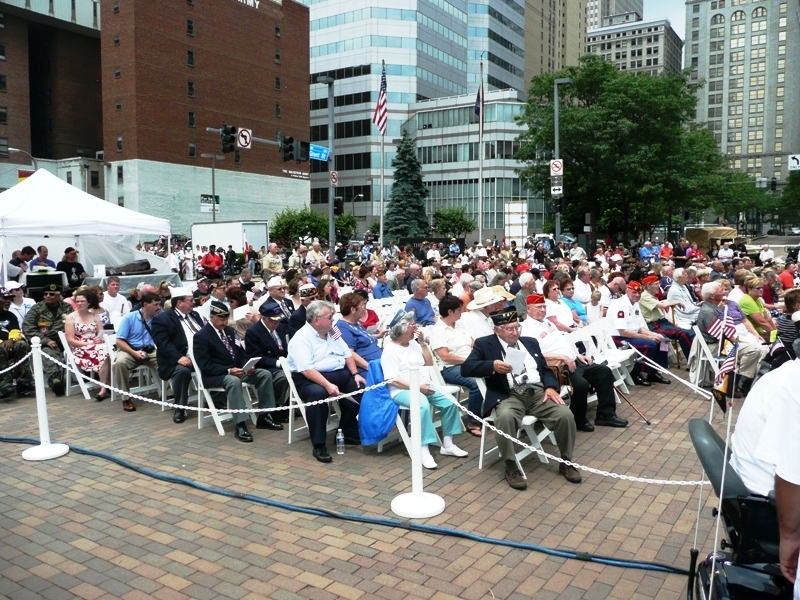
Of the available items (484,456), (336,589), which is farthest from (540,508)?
(336,589)

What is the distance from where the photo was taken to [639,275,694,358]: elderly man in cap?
10836mm

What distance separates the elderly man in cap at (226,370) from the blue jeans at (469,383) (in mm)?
1992

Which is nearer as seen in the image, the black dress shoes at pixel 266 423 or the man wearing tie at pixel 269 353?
the black dress shoes at pixel 266 423

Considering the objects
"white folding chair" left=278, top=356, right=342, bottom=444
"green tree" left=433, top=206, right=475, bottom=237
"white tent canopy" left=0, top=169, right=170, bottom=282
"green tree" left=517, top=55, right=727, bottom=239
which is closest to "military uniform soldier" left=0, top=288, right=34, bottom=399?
"white folding chair" left=278, top=356, right=342, bottom=444

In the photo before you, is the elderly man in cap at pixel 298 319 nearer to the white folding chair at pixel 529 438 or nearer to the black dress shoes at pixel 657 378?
the white folding chair at pixel 529 438

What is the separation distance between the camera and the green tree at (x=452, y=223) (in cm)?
7000

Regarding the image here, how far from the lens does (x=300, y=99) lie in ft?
232

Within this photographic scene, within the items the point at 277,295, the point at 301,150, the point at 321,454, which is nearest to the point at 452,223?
the point at 301,150

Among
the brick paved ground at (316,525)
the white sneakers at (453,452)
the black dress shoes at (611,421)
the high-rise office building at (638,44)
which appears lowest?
the brick paved ground at (316,525)

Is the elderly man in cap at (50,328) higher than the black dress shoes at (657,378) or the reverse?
higher

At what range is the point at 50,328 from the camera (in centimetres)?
981

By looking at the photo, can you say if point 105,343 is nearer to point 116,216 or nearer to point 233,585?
point 233,585

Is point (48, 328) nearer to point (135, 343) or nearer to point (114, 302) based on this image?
point (114, 302)

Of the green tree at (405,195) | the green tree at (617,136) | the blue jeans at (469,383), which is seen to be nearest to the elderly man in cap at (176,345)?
the blue jeans at (469,383)
